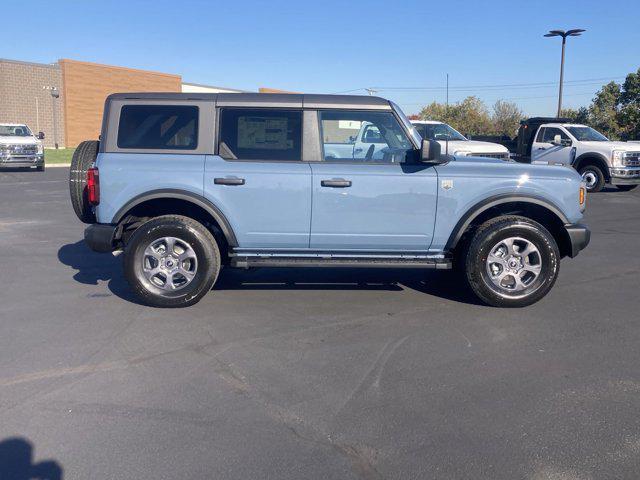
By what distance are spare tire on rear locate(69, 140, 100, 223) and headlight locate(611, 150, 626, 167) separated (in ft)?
50.8

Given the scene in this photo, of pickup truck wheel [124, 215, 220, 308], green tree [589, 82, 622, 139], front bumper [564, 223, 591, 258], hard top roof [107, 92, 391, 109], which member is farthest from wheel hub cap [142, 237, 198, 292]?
green tree [589, 82, 622, 139]

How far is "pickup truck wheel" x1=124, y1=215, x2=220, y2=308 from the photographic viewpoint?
6.05 m

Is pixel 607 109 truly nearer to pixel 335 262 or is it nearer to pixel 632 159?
pixel 632 159

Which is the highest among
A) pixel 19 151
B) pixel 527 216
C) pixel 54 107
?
pixel 54 107

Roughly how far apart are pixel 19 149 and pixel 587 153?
2025cm

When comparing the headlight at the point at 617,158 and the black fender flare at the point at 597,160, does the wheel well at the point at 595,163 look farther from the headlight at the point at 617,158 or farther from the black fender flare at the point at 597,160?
the headlight at the point at 617,158

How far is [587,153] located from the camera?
1791 centimetres

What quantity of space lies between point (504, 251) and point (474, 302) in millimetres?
629

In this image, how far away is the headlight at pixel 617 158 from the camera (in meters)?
17.6

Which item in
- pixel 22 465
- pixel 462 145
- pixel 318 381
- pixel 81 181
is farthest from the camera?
pixel 462 145

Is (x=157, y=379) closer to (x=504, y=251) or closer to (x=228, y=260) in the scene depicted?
(x=228, y=260)

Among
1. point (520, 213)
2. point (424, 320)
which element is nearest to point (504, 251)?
point (520, 213)

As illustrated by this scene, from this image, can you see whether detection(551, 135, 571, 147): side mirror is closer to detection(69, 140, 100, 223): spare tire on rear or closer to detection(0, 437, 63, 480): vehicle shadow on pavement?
detection(69, 140, 100, 223): spare tire on rear

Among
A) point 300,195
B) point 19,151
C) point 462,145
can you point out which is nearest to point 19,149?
point 19,151
